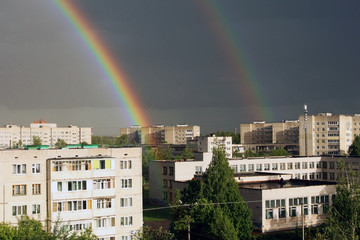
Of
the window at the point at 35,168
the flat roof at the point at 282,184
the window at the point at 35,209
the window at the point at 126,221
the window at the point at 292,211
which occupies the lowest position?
the window at the point at 292,211

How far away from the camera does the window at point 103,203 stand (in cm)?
3151

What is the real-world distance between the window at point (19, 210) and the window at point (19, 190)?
772 millimetres

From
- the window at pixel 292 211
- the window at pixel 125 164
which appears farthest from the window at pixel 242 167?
the window at pixel 125 164

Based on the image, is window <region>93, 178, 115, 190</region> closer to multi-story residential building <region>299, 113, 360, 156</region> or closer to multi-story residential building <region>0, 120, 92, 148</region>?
multi-story residential building <region>299, 113, 360, 156</region>

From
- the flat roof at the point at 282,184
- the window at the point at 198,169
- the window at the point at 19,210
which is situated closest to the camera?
the window at the point at 19,210

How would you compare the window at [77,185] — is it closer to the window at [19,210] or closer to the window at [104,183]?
the window at [104,183]

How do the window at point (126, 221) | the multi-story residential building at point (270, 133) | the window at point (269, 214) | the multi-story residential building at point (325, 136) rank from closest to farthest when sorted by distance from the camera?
the window at point (126, 221) < the window at point (269, 214) < the multi-story residential building at point (325, 136) < the multi-story residential building at point (270, 133)

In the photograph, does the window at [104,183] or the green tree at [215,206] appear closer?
the window at [104,183]

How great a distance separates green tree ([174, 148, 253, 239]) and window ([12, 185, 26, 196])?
10311 mm

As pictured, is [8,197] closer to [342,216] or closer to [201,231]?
[201,231]

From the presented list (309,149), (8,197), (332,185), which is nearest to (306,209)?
(332,185)

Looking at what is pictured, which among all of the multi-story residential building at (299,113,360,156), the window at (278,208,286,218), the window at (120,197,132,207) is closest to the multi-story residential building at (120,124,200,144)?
the multi-story residential building at (299,113,360,156)

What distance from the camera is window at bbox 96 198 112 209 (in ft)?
103

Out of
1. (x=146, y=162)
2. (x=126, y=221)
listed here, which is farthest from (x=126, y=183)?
(x=146, y=162)
